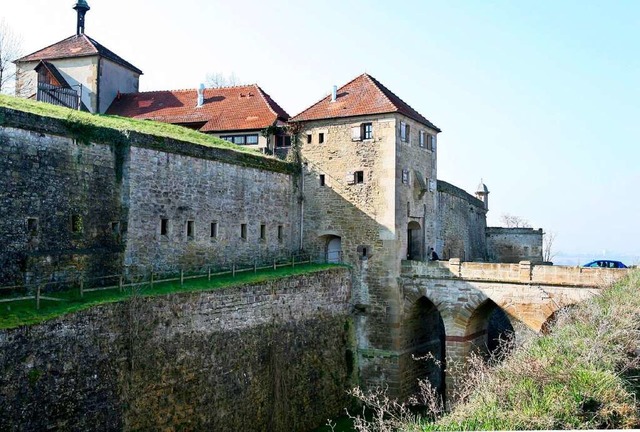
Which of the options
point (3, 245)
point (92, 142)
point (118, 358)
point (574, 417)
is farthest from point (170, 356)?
point (574, 417)

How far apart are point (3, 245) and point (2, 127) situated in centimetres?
322

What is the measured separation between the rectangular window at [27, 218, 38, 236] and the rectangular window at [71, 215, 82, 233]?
1.35 meters

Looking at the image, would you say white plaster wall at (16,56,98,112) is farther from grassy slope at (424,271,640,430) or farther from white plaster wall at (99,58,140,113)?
grassy slope at (424,271,640,430)

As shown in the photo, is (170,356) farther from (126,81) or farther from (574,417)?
(126,81)

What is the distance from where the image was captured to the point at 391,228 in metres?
28.9

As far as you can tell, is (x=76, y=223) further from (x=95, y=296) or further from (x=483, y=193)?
(x=483, y=193)

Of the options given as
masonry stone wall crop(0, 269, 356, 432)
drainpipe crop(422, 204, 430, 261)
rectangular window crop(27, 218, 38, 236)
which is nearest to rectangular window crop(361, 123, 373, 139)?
drainpipe crop(422, 204, 430, 261)

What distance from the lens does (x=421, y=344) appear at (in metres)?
30.9

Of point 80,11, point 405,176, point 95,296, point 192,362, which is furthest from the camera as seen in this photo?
point 80,11

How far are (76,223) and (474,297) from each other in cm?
1648

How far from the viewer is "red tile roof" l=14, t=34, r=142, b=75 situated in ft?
121

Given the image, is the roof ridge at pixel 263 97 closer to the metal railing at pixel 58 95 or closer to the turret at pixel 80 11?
the metal railing at pixel 58 95

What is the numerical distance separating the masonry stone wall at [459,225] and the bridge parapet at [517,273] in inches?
226

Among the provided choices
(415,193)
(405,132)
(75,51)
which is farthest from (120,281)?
(75,51)
